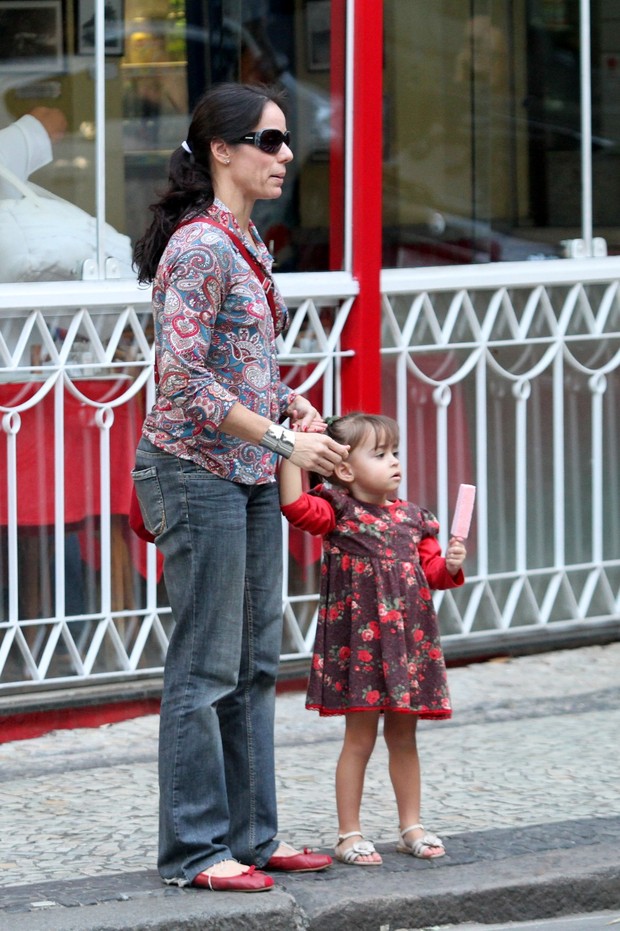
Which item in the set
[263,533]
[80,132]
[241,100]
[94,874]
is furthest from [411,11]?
[94,874]

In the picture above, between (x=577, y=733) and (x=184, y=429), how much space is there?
2409 mm

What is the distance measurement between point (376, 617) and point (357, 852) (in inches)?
24.8

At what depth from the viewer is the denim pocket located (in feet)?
13.5

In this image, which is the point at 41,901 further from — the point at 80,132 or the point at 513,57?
the point at 513,57

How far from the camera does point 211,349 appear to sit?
407 cm

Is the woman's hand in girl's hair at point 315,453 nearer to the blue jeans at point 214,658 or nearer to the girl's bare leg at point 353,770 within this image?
the blue jeans at point 214,658

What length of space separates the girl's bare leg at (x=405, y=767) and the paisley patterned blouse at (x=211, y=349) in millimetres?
792

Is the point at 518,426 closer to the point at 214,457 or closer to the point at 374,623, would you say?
the point at 374,623

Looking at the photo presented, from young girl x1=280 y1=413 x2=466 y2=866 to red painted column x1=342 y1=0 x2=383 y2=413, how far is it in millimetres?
1704

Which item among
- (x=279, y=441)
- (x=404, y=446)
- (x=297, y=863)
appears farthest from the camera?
(x=404, y=446)

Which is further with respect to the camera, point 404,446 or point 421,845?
point 404,446

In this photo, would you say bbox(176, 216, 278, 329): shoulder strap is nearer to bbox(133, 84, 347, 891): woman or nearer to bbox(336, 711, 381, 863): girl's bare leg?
bbox(133, 84, 347, 891): woman

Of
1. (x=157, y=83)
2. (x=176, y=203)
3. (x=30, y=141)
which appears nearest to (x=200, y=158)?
(x=176, y=203)

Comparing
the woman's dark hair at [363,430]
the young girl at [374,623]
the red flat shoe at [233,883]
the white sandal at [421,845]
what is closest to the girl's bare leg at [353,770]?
the young girl at [374,623]
